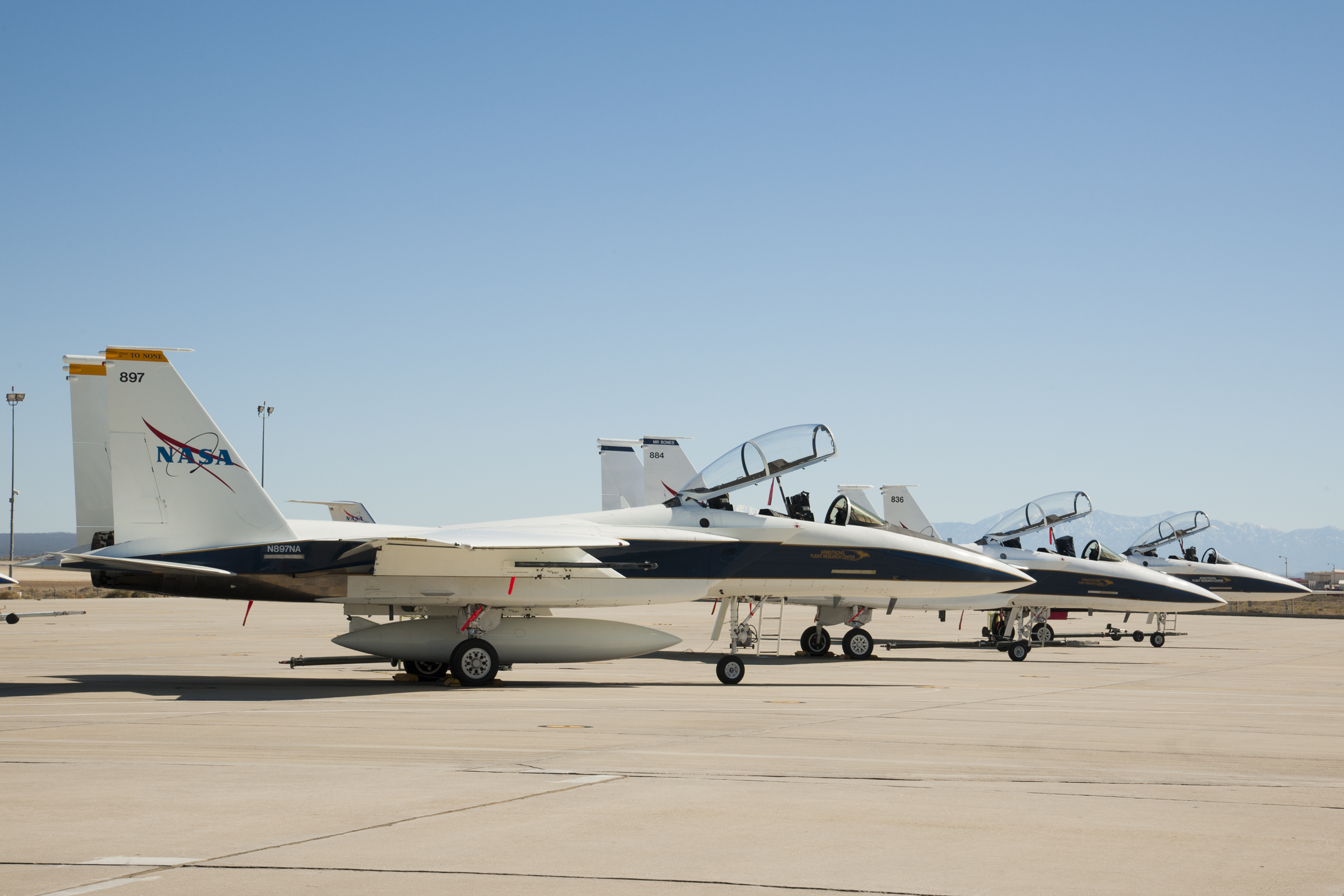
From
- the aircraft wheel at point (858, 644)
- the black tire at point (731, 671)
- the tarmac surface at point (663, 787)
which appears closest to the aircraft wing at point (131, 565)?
the tarmac surface at point (663, 787)

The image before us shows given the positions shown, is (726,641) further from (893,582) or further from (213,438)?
(213,438)

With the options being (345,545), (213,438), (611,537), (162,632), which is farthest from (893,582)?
(162,632)

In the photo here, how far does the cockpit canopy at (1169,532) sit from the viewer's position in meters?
34.3

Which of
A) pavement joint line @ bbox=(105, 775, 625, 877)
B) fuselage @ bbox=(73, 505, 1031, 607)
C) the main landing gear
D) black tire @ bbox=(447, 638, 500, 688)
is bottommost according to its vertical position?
the main landing gear

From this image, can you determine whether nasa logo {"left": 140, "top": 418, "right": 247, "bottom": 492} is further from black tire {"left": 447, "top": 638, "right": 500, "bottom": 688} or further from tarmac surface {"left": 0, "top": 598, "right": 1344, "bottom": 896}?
black tire {"left": 447, "top": 638, "right": 500, "bottom": 688}

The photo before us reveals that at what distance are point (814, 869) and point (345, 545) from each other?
11.1 m

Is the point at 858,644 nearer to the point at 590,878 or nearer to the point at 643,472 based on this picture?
the point at 643,472

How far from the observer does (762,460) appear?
58.7 feet

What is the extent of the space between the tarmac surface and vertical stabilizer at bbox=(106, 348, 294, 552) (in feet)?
6.74

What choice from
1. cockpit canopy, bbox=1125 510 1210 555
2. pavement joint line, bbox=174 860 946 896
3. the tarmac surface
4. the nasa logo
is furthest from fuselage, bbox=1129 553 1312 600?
pavement joint line, bbox=174 860 946 896

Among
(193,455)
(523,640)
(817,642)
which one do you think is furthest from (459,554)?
(817,642)

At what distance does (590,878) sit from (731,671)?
1101 centimetres

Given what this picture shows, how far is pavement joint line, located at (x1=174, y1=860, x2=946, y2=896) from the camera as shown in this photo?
489 cm

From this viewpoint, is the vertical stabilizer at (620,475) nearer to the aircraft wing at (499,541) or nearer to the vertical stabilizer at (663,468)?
the vertical stabilizer at (663,468)
